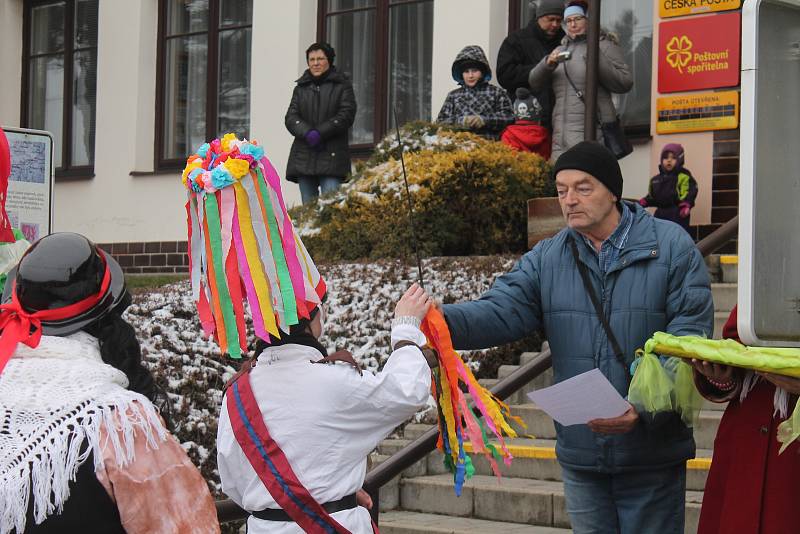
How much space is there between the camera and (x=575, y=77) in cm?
1040

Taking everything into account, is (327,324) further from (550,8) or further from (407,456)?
(407,456)

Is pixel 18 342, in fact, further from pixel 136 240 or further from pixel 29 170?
pixel 136 240

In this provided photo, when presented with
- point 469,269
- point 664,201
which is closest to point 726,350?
point 469,269

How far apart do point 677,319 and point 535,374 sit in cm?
274

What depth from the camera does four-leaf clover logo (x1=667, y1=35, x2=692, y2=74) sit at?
10.9 metres

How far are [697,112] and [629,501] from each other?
270 inches

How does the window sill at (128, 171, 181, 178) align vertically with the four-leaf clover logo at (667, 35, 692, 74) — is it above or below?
below

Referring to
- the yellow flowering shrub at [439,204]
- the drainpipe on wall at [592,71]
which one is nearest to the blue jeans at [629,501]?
the drainpipe on wall at [592,71]

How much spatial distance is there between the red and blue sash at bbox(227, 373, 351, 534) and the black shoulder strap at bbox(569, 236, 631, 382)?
48.5 inches

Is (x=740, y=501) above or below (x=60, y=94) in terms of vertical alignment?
below

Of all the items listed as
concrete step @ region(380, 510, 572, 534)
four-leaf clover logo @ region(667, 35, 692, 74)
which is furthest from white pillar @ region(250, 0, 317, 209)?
concrete step @ region(380, 510, 572, 534)

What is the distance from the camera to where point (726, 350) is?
12.6ft

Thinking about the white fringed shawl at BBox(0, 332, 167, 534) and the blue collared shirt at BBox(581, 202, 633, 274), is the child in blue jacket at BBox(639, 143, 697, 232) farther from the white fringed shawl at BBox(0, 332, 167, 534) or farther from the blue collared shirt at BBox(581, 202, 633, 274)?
the white fringed shawl at BBox(0, 332, 167, 534)

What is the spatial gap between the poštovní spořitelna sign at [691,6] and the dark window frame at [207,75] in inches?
223
